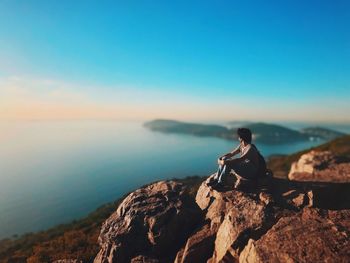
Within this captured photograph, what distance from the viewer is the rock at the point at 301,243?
780 cm

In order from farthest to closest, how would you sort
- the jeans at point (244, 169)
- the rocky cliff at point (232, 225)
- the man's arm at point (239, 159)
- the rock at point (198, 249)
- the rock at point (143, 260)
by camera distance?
the jeans at point (244, 169) < the man's arm at point (239, 159) < the rock at point (143, 260) < the rock at point (198, 249) < the rocky cliff at point (232, 225)

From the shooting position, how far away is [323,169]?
21.1m

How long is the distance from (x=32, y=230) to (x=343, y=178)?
317ft

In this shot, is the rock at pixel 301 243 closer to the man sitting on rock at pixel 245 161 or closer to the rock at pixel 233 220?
the rock at pixel 233 220

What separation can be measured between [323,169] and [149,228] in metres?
16.6

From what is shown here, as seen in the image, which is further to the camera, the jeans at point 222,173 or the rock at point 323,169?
the rock at point 323,169

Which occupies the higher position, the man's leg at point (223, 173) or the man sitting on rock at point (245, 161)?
the man sitting on rock at point (245, 161)

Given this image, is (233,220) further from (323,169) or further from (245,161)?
(323,169)

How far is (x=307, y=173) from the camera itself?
70.4 ft

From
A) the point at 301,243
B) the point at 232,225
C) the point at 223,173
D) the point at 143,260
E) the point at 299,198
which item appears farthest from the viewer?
the point at 223,173

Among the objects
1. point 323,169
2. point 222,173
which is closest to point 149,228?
point 222,173

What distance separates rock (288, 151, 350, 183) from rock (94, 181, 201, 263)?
1069 centimetres

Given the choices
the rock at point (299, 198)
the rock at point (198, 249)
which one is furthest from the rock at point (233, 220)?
the rock at point (299, 198)

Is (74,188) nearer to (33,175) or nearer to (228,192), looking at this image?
(33,175)
